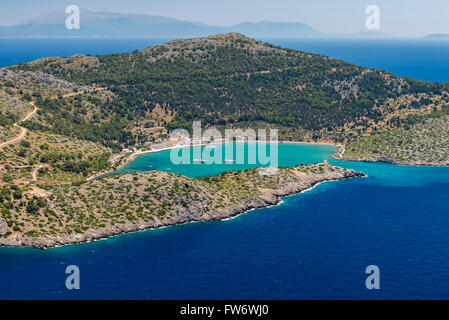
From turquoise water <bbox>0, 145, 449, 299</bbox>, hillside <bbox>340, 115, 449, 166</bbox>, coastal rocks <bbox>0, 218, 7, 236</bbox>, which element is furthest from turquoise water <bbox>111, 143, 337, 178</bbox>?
coastal rocks <bbox>0, 218, 7, 236</bbox>
